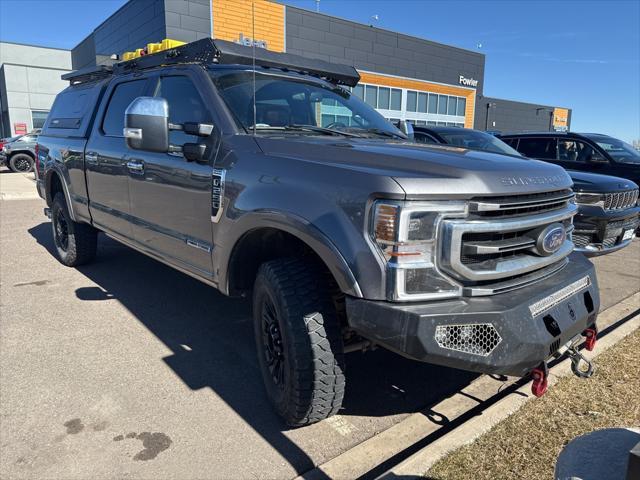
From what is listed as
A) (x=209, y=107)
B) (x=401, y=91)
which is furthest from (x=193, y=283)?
(x=401, y=91)

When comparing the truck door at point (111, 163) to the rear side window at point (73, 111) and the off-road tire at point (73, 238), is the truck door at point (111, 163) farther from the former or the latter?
the off-road tire at point (73, 238)

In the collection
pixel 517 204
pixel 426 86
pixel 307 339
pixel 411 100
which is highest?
pixel 426 86

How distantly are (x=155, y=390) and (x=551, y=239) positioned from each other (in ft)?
8.22

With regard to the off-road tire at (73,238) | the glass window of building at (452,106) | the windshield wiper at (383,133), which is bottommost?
the off-road tire at (73,238)

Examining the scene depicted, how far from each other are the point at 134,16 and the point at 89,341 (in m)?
19.4

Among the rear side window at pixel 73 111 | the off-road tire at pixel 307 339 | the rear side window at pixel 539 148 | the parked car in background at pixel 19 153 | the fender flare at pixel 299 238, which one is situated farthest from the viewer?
the parked car in background at pixel 19 153

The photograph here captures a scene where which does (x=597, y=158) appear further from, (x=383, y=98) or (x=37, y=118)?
(x=37, y=118)

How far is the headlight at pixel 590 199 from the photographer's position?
5.36m

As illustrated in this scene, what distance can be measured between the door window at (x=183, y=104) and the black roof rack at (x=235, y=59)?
234 mm

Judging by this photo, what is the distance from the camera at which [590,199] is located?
17.7 ft

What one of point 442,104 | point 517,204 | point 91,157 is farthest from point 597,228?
point 442,104

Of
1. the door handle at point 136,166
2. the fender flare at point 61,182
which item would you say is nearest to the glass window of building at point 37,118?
the fender flare at point 61,182

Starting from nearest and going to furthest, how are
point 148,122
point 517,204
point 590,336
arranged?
1. point 517,204
2. point 590,336
3. point 148,122

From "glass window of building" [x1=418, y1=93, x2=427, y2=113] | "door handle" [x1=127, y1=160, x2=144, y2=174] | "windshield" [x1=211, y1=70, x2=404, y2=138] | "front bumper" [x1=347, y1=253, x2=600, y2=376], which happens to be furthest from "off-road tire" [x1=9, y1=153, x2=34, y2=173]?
"front bumper" [x1=347, y1=253, x2=600, y2=376]
